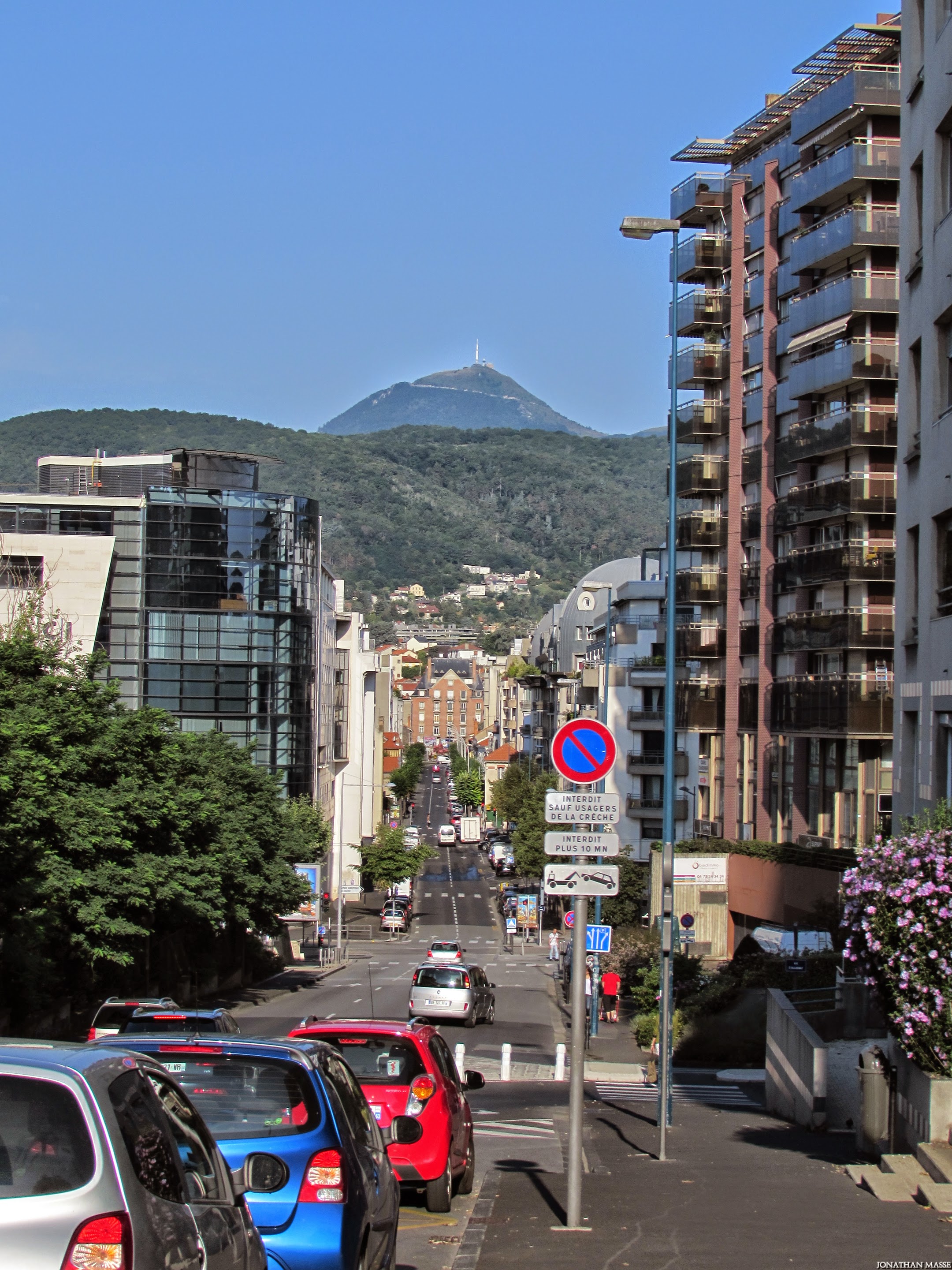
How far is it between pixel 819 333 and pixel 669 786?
68.1 ft

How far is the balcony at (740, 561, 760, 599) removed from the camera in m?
52.8

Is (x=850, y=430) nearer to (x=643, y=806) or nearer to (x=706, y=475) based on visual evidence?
(x=706, y=475)

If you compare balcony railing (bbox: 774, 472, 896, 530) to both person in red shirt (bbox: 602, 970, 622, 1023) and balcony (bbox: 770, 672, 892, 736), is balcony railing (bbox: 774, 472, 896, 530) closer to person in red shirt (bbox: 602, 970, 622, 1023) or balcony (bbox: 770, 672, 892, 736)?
balcony (bbox: 770, 672, 892, 736)

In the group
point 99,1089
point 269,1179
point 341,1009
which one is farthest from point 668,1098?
point 341,1009

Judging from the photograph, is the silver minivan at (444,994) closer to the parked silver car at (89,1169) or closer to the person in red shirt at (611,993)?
the person in red shirt at (611,993)

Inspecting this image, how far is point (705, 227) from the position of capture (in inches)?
2239

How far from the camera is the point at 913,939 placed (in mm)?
12742

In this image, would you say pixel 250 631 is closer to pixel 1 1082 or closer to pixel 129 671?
pixel 129 671

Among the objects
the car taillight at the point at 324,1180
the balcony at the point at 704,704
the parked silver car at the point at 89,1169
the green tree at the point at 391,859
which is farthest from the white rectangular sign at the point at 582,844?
the green tree at the point at 391,859

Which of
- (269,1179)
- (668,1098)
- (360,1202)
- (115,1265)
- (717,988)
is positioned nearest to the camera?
(115,1265)

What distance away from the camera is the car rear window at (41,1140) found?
4441 mm

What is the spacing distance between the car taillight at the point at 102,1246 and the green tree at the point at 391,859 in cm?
8890

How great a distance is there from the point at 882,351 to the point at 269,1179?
1502 inches

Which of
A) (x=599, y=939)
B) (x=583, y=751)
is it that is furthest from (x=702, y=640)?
(x=583, y=751)
